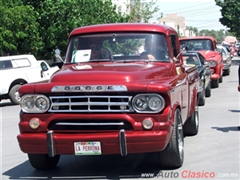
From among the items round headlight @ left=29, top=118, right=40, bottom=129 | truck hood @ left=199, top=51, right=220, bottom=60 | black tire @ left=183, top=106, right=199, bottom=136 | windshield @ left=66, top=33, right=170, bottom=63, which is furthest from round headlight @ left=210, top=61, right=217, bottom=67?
round headlight @ left=29, top=118, right=40, bottom=129

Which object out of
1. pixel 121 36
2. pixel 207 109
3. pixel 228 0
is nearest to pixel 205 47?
pixel 207 109

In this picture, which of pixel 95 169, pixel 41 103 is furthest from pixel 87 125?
pixel 95 169

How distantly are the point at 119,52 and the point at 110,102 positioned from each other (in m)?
1.81

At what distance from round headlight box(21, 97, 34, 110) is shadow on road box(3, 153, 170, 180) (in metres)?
1.04

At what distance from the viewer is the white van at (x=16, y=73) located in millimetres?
18748

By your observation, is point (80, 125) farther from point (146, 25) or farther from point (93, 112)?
point (146, 25)

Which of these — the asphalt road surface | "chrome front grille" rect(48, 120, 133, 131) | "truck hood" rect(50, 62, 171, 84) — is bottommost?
the asphalt road surface

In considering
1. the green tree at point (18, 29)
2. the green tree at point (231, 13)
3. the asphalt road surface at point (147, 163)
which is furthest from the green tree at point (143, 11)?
the asphalt road surface at point (147, 163)

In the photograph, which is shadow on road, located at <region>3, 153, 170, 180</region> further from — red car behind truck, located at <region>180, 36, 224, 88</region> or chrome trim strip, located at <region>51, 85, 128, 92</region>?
red car behind truck, located at <region>180, 36, 224, 88</region>

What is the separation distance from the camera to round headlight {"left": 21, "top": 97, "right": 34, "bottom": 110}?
679 cm

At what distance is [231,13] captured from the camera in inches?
1922

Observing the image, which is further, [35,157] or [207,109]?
[207,109]

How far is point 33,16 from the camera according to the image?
27.3 meters

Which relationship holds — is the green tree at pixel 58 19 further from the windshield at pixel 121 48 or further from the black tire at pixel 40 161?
the black tire at pixel 40 161
